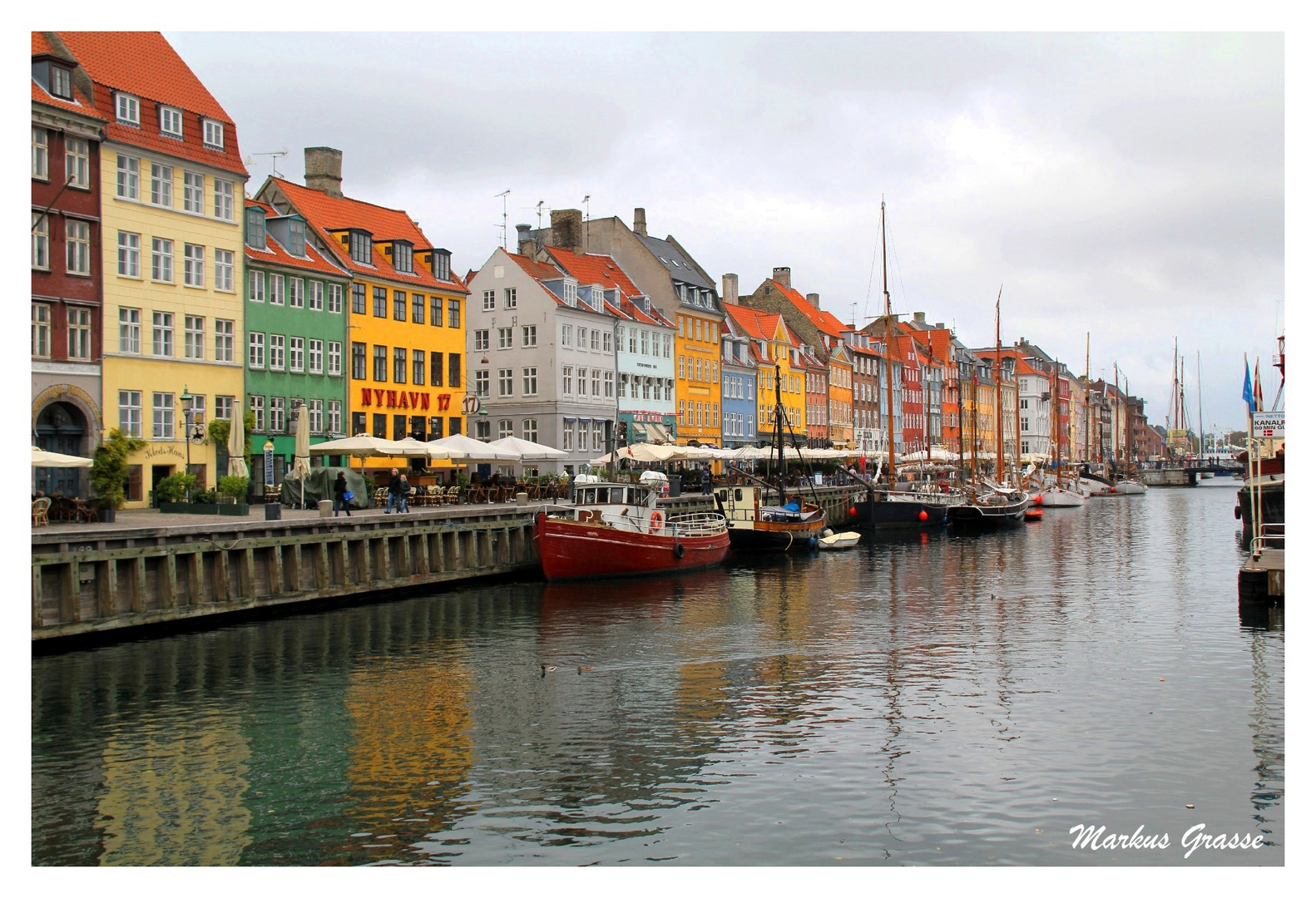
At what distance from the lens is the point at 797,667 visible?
2531 cm

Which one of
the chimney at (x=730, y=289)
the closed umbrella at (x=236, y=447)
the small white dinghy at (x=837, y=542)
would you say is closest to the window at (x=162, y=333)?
the closed umbrella at (x=236, y=447)

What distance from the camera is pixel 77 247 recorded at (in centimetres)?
4250

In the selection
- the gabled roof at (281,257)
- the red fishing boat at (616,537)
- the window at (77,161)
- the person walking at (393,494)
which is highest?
the window at (77,161)

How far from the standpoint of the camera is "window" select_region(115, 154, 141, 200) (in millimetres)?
44406

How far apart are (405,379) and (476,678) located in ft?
124

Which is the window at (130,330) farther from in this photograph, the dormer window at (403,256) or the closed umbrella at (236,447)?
the dormer window at (403,256)

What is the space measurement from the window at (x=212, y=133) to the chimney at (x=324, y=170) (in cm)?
1255

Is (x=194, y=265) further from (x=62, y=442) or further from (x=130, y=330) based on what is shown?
(x=62, y=442)

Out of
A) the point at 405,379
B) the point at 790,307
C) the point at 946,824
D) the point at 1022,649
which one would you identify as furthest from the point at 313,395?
the point at 790,307

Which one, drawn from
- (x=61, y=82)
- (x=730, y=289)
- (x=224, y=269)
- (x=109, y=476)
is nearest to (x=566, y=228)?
(x=730, y=289)

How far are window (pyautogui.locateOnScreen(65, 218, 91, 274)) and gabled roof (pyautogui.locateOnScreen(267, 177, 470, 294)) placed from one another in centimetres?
1494

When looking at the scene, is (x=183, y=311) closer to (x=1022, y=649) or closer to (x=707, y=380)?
(x=1022, y=649)

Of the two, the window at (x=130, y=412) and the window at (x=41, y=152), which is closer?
the window at (x=41, y=152)

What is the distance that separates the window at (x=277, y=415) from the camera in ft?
171
